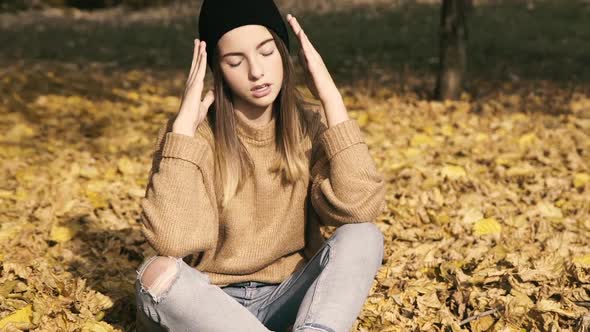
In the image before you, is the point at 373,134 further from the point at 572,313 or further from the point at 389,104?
the point at 572,313

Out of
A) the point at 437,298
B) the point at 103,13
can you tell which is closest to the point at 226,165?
the point at 437,298

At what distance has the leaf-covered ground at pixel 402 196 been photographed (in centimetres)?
330

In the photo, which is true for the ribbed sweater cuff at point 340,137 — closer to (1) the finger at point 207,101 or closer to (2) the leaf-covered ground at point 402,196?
(1) the finger at point 207,101

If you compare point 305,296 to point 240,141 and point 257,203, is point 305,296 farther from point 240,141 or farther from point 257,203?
point 240,141

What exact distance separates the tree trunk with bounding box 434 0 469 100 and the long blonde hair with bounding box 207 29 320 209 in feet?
12.7

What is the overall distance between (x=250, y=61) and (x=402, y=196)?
2.01m

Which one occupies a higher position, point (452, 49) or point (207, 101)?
point (207, 101)

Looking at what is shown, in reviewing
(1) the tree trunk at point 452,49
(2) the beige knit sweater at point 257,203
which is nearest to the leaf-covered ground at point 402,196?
(1) the tree trunk at point 452,49

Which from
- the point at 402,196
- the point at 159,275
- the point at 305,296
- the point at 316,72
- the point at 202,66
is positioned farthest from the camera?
the point at 402,196

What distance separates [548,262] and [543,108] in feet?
10.7

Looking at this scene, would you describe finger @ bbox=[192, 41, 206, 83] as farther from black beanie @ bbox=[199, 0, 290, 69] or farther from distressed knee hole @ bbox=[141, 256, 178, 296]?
distressed knee hole @ bbox=[141, 256, 178, 296]

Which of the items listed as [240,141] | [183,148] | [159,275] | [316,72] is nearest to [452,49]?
[316,72]

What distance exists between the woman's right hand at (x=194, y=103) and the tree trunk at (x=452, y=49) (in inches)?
160

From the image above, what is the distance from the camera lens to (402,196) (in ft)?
15.3
